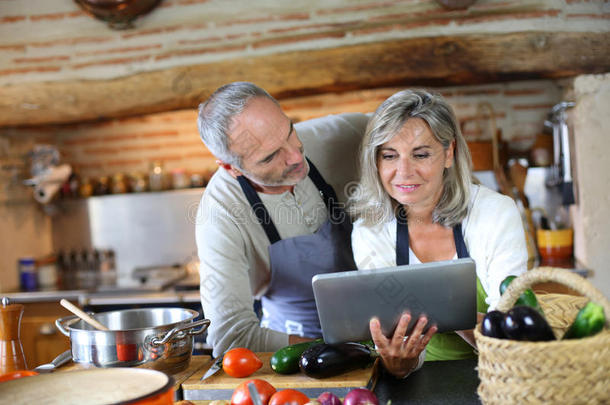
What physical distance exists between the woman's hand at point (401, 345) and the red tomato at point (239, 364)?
0.99 feet

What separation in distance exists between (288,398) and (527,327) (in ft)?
1.51

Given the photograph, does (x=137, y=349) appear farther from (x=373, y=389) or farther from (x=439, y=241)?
(x=439, y=241)

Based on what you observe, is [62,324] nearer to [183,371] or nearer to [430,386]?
[183,371]

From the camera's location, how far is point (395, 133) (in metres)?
1.97

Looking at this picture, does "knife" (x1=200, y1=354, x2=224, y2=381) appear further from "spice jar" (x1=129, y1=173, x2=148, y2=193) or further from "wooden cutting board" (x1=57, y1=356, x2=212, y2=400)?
"spice jar" (x1=129, y1=173, x2=148, y2=193)

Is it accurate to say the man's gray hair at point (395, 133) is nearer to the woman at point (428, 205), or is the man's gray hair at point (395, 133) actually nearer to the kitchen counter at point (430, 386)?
the woman at point (428, 205)

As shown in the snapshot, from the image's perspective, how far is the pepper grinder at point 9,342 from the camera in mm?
1347

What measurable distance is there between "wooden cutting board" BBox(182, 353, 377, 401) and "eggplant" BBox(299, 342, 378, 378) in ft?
0.05

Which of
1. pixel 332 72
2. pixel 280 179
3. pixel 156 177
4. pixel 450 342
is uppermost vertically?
pixel 332 72

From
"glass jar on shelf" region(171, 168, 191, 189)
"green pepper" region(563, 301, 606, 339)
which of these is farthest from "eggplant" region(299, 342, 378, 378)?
"glass jar on shelf" region(171, 168, 191, 189)

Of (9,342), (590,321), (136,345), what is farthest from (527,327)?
(9,342)

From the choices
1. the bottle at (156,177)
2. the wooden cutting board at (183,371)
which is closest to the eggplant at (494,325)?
the wooden cutting board at (183,371)

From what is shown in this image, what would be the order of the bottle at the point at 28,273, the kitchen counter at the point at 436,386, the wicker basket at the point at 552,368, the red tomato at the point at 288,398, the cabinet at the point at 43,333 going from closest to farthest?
1. the wicker basket at the point at 552,368
2. the red tomato at the point at 288,398
3. the kitchen counter at the point at 436,386
4. the cabinet at the point at 43,333
5. the bottle at the point at 28,273

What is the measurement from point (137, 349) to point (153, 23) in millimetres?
2896
